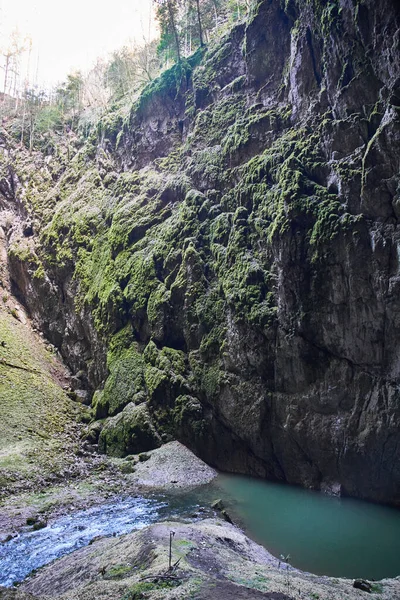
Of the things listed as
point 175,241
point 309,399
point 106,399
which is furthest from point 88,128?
point 309,399

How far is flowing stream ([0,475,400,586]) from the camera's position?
9688 millimetres

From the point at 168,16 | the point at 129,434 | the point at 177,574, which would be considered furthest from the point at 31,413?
the point at 168,16

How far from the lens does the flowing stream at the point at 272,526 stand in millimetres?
9688

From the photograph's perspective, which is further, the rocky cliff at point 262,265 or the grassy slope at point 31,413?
the grassy slope at point 31,413

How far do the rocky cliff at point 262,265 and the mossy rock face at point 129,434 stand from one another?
0.08 meters

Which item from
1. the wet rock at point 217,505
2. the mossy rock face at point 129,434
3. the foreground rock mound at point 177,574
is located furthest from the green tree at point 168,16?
the foreground rock mound at point 177,574

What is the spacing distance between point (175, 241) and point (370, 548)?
16016 millimetres

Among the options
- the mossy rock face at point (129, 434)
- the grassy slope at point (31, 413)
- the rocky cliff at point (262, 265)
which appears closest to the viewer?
the rocky cliff at point (262, 265)

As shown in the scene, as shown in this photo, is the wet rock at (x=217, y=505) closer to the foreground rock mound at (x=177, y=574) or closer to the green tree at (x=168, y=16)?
the foreground rock mound at (x=177, y=574)

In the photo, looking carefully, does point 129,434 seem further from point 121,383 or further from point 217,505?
point 217,505

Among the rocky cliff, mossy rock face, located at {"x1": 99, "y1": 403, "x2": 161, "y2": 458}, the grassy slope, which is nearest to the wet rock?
the rocky cliff

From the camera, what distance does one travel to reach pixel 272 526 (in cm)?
1221

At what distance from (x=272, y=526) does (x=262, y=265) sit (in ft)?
32.3

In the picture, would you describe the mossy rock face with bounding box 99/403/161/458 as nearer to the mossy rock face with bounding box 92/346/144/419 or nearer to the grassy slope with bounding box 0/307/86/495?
the mossy rock face with bounding box 92/346/144/419
